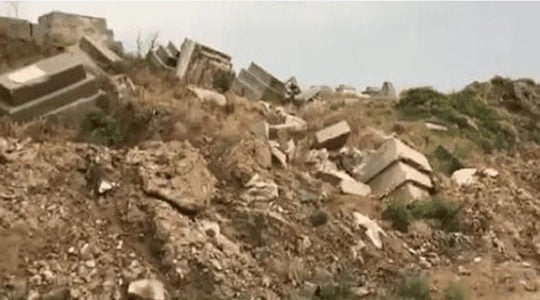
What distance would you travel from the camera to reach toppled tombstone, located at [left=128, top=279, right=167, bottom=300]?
31.0 feet

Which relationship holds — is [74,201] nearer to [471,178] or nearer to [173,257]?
[173,257]

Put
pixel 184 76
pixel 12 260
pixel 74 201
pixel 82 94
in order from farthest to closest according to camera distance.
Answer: pixel 184 76, pixel 82 94, pixel 74 201, pixel 12 260

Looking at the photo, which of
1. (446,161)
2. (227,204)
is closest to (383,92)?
(446,161)

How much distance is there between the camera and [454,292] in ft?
35.0

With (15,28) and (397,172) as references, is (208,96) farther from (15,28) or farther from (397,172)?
(15,28)

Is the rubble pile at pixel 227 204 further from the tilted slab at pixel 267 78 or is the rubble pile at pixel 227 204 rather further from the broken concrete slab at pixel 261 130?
the tilted slab at pixel 267 78

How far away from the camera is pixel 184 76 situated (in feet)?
50.4

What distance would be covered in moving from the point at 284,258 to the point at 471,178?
4.18m

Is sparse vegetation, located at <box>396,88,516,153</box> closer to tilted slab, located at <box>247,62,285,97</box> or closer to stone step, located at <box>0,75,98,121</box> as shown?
tilted slab, located at <box>247,62,285,97</box>

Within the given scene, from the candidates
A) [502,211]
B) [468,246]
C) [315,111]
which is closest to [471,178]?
[502,211]

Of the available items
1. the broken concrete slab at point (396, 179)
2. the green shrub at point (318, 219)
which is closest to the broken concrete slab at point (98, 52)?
the broken concrete slab at point (396, 179)

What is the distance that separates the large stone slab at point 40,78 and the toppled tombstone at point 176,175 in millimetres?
1723

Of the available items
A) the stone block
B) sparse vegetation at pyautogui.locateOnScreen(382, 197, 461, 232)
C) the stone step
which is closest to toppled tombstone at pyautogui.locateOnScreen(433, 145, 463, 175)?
sparse vegetation at pyautogui.locateOnScreen(382, 197, 461, 232)

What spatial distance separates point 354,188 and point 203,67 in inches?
173
